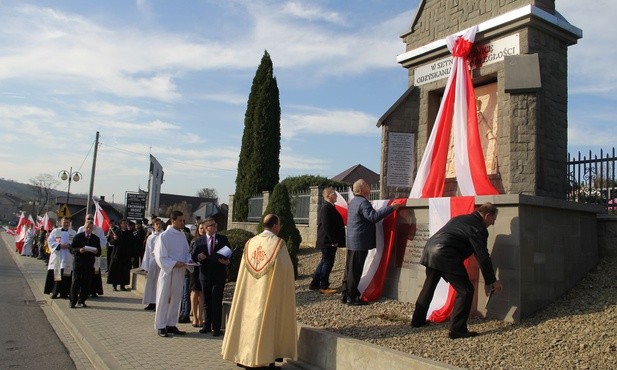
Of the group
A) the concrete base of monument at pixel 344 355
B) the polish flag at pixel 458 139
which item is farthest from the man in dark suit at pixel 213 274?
the polish flag at pixel 458 139

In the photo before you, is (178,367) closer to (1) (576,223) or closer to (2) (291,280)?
(2) (291,280)

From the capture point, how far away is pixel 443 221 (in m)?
7.77

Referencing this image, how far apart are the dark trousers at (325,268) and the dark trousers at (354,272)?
3.21 ft

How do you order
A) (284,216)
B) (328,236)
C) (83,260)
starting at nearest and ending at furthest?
1. (328,236)
2. (83,260)
3. (284,216)

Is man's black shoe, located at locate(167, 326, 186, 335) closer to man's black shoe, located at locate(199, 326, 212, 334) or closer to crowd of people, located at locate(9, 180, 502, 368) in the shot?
crowd of people, located at locate(9, 180, 502, 368)

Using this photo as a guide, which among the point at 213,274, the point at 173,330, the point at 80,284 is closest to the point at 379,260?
the point at 213,274

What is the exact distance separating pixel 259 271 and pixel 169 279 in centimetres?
292

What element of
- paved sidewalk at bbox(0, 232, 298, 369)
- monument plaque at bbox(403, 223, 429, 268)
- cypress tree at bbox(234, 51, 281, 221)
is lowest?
paved sidewalk at bbox(0, 232, 298, 369)

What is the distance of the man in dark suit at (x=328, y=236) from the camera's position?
945 centimetres

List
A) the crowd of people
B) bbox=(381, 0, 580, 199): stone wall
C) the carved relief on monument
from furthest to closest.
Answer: the carved relief on monument → bbox=(381, 0, 580, 199): stone wall → the crowd of people

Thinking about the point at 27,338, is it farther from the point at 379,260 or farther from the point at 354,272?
the point at 379,260

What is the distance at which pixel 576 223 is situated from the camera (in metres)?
7.89

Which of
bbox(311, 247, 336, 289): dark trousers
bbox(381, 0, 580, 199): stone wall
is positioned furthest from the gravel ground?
bbox(381, 0, 580, 199): stone wall

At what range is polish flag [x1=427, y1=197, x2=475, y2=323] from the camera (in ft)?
23.3
